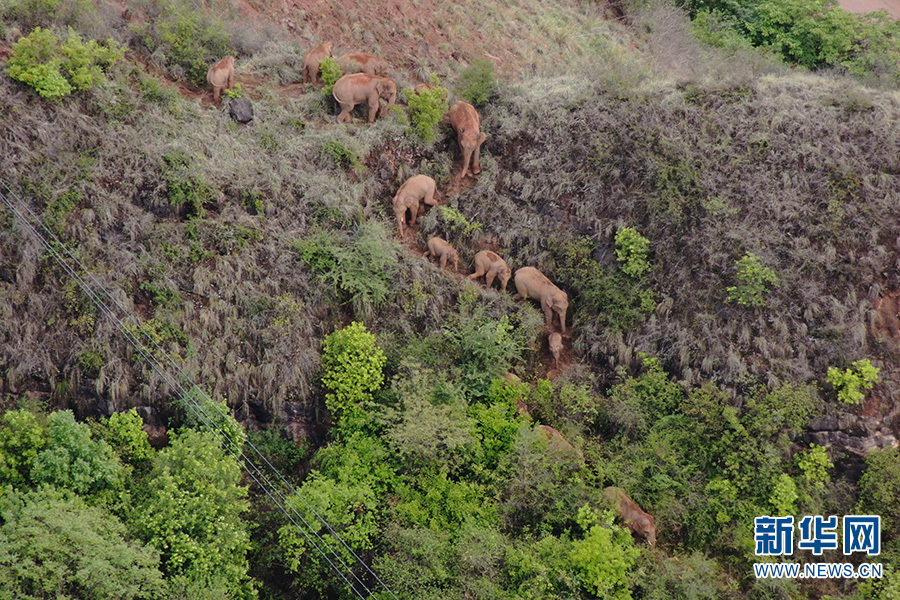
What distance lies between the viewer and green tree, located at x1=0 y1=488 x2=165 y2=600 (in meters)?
10.1

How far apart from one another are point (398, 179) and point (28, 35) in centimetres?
811

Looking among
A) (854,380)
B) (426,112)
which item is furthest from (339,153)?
(854,380)

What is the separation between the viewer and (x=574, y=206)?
1694 centimetres

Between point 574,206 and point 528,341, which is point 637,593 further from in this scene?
point 574,206

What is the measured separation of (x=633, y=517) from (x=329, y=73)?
11548 millimetres

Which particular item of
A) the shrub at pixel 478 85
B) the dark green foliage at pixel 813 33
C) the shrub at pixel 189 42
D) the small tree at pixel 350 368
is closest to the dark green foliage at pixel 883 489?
the small tree at pixel 350 368

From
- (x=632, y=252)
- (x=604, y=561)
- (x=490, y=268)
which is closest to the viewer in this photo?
(x=604, y=561)

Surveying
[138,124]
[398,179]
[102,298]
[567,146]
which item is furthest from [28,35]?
[567,146]

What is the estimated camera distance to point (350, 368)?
13.9 meters

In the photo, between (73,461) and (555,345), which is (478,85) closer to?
(555,345)

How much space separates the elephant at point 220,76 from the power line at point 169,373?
15.8 ft

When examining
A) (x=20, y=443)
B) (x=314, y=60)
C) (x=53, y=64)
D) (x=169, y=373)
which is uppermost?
(x=314, y=60)

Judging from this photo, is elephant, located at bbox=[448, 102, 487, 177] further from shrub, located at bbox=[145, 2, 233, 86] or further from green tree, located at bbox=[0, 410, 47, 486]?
green tree, located at bbox=[0, 410, 47, 486]

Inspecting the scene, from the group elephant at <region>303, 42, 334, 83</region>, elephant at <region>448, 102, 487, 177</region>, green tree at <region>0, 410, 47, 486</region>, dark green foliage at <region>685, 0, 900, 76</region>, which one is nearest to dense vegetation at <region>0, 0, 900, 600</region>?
green tree at <region>0, 410, 47, 486</region>
